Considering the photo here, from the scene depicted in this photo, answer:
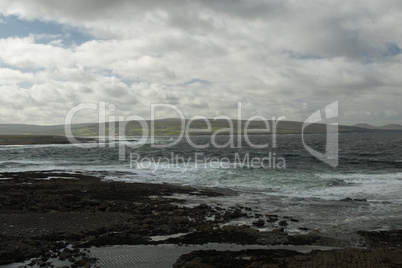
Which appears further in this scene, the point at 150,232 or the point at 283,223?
the point at 283,223

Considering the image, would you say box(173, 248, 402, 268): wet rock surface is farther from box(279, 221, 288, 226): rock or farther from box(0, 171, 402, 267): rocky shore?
box(279, 221, 288, 226): rock

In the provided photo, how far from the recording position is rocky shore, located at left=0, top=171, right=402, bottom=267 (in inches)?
429

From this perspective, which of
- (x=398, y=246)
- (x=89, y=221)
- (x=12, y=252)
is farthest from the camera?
(x=89, y=221)

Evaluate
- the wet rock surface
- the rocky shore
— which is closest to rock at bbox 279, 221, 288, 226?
the rocky shore

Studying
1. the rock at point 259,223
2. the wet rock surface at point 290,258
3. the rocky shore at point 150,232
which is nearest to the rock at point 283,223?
the rocky shore at point 150,232

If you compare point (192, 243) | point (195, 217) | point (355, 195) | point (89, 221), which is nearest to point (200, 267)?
point (192, 243)

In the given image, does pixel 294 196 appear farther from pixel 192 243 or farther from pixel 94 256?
pixel 94 256

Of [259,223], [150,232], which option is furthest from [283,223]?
[150,232]

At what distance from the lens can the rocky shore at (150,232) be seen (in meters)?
10.9

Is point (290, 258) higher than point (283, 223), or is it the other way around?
point (290, 258)

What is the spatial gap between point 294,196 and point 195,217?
34.1 feet

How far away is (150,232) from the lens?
46.3 feet

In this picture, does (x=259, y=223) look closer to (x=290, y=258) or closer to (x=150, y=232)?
(x=290, y=258)

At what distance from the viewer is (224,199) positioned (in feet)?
74.5
